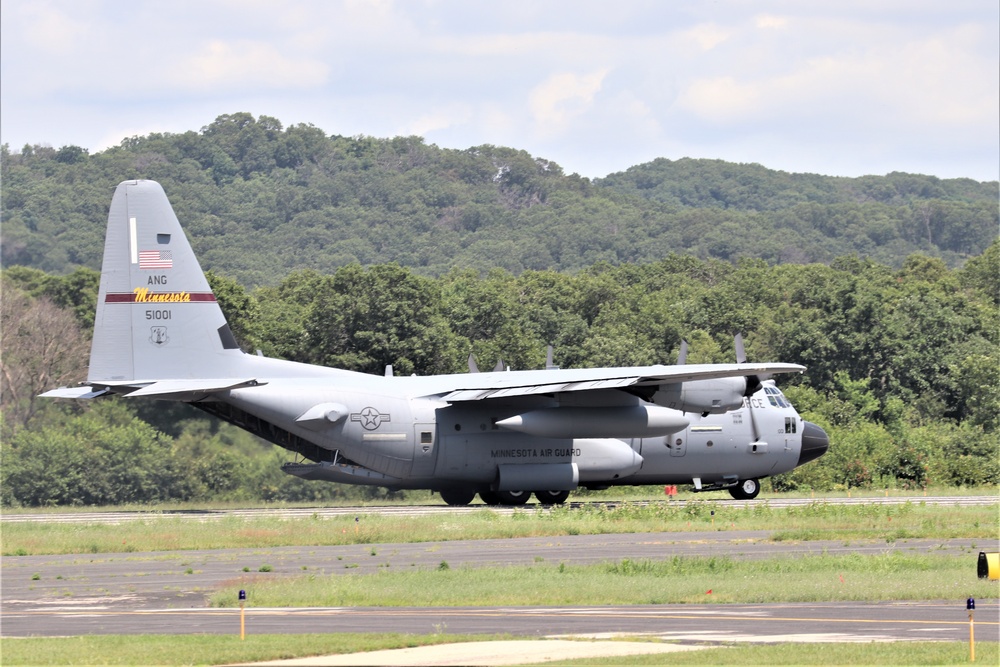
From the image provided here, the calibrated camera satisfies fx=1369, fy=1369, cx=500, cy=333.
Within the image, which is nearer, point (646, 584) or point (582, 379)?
point (646, 584)

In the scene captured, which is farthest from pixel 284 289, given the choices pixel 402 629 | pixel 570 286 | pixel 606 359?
pixel 402 629

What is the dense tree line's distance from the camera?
42.8 meters

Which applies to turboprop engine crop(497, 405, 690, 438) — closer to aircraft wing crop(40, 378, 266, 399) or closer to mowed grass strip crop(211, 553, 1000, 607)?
aircraft wing crop(40, 378, 266, 399)

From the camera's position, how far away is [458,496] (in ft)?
127

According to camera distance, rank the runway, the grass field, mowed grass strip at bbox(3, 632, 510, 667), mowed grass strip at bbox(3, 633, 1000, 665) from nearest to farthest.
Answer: mowed grass strip at bbox(3, 633, 1000, 665), mowed grass strip at bbox(3, 632, 510, 667), the grass field, the runway

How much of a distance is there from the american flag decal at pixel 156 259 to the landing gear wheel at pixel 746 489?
57.5 ft

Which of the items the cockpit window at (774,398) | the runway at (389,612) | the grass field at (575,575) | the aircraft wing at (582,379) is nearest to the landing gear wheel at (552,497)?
the grass field at (575,575)

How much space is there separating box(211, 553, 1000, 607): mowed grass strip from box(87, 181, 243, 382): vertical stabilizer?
42.8ft

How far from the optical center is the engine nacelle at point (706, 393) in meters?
35.4

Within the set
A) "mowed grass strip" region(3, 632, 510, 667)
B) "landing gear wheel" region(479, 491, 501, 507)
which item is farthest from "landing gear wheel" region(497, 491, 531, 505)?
"mowed grass strip" region(3, 632, 510, 667)

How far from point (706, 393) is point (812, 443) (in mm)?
6325

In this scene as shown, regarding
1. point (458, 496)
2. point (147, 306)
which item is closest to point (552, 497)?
point (458, 496)

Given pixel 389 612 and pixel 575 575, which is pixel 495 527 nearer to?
pixel 575 575

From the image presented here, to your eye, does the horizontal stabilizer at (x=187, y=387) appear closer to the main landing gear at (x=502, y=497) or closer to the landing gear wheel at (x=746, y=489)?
the main landing gear at (x=502, y=497)
